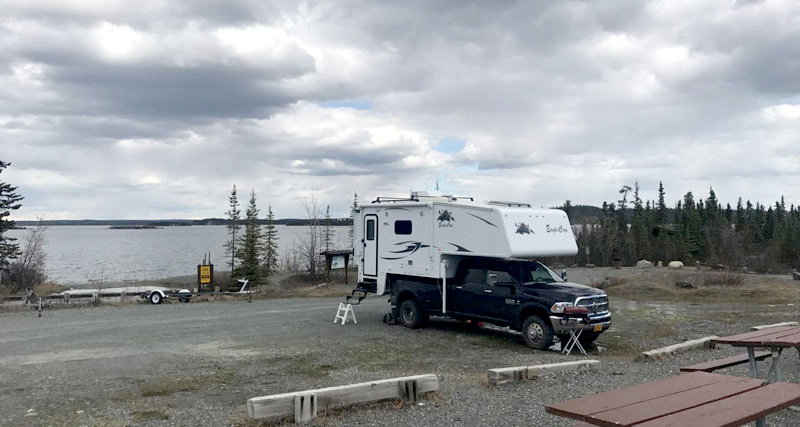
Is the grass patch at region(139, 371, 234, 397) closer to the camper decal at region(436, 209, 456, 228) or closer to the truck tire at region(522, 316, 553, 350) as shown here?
the truck tire at region(522, 316, 553, 350)

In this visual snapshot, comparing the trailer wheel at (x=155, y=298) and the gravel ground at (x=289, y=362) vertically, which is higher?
the trailer wheel at (x=155, y=298)

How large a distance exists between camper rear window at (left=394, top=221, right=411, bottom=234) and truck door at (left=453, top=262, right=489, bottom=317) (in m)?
1.71

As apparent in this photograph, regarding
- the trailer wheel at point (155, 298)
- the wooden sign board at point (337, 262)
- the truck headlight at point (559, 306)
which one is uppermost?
the wooden sign board at point (337, 262)

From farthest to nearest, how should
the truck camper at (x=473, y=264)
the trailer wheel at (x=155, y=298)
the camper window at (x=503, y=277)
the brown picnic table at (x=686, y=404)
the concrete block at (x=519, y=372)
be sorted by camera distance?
the trailer wheel at (x=155, y=298) → the camper window at (x=503, y=277) → the truck camper at (x=473, y=264) → the concrete block at (x=519, y=372) → the brown picnic table at (x=686, y=404)

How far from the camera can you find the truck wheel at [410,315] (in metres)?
13.8

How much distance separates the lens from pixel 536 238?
1266 cm

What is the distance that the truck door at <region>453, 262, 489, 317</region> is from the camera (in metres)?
12.6

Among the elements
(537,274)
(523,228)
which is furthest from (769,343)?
(523,228)

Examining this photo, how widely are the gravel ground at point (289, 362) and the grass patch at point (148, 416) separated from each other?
0.03 metres

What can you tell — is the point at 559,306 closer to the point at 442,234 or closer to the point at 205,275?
the point at 442,234

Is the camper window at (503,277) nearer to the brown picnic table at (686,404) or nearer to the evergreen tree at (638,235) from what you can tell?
the brown picnic table at (686,404)

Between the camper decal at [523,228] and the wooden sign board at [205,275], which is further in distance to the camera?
the wooden sign board at [205,275]

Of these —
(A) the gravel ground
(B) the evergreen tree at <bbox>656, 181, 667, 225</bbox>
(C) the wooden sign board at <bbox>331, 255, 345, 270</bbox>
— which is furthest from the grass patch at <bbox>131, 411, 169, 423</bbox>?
(B) the evergreen tree at <bbox>656, 181, 667, 225</bbox>

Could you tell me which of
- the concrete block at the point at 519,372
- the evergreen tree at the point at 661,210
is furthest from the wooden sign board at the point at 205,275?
the evergreen tree at the point at 661,210
